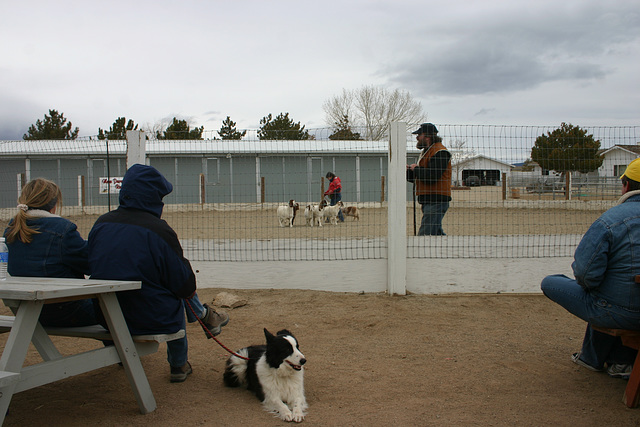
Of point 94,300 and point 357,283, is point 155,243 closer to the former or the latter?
point 94,300

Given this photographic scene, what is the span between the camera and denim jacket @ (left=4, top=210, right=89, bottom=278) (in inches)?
118

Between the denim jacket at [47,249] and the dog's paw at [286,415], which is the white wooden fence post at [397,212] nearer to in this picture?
the dog's paw at [286,415]

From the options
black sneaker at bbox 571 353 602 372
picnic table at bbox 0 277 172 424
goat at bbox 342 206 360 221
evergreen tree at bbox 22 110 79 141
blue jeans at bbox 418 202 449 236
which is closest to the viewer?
picnic table at bbox 0 277 172 424

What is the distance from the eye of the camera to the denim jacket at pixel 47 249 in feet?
9.85

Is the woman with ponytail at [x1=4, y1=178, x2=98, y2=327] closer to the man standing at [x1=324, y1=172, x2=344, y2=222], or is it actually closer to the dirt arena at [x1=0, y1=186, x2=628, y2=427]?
the dirt arena at [x1=0, y1=186, x2=628, y2=427]

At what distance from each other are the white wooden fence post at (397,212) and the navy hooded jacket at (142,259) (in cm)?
318

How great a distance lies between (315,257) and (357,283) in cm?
67

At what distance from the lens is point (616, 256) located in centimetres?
294

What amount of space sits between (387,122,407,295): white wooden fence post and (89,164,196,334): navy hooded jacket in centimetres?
318

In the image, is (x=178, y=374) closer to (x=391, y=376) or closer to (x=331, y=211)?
(x=391, y=376)

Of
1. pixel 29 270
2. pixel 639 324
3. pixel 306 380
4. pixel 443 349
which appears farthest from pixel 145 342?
pixel 639 324

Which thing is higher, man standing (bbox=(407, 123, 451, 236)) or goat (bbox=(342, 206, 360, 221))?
man standing (bbox=(407, 123, 451, 236))

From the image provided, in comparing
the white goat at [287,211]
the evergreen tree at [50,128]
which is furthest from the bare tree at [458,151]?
the evergreen tree at [50,128]

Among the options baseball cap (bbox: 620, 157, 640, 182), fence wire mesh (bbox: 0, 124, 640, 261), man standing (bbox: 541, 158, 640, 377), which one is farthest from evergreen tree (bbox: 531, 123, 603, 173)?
man standing (bbox: 541, 158, 640, 377)
